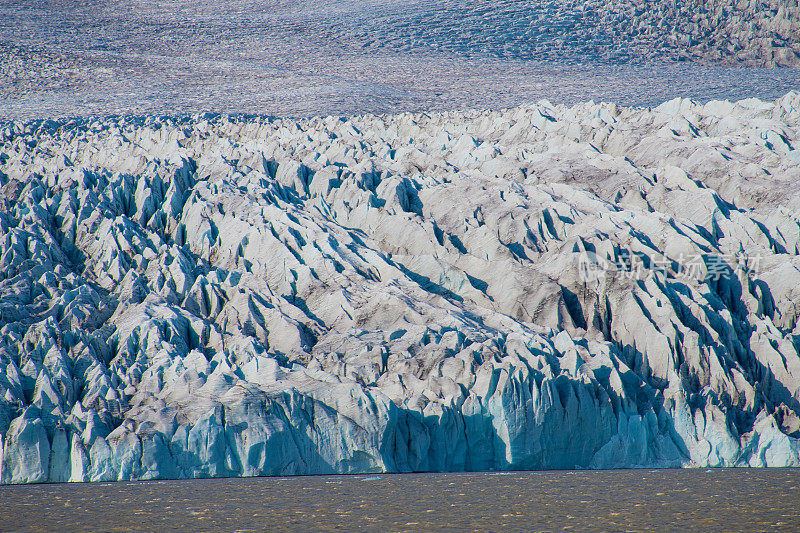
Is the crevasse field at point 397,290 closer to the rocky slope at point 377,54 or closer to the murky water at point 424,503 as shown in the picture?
the murky water at point 424,503

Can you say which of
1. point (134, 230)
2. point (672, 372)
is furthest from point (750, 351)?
point (134, 230)

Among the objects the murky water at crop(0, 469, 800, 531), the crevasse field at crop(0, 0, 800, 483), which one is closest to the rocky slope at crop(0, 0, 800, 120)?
the crevasse field at crop(0, 0, 800, 483)

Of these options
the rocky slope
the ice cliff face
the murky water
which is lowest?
the murky water

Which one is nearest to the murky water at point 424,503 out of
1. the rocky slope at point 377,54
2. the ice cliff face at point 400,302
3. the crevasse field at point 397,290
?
the ice cliff face at point 400,302

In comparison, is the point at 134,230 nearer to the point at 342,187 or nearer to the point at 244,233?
the point at 244,233

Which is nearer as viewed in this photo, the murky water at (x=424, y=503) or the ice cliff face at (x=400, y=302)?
the murky water at (x=424, y=503)

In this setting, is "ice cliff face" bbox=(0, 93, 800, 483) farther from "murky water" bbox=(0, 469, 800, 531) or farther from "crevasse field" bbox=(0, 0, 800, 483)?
"murky water" bbox=(0, 469, 800, 531)

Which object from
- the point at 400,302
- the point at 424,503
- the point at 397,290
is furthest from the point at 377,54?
the point at 424,503
